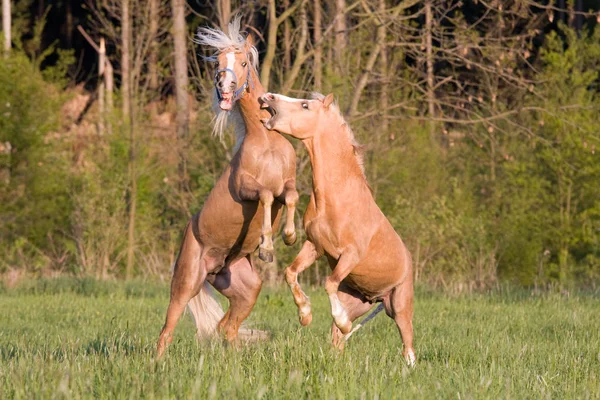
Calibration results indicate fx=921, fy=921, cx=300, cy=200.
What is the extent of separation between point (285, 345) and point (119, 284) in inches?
338

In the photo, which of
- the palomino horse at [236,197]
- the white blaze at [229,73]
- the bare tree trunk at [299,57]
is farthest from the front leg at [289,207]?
the bare tree trunk at [299,57]

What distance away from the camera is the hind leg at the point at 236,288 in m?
8.07

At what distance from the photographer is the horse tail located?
8102 mm

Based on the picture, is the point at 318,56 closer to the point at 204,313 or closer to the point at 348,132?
the point at 204,313

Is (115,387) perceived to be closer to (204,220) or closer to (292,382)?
(292,382)

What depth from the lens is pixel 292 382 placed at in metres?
4.91

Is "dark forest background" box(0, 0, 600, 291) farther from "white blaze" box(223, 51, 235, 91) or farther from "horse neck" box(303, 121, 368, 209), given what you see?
"horse neck" box(303, 121, 368, 209)

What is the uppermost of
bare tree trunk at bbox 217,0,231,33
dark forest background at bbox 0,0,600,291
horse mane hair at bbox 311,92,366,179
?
bare tree trunk at bbox 217,0,231,33

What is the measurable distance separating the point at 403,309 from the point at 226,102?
2.15 m

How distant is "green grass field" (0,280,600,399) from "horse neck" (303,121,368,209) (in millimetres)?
1115

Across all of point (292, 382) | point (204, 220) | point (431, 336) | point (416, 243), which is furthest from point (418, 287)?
point (292, 382)

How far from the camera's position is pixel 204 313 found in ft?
26.7

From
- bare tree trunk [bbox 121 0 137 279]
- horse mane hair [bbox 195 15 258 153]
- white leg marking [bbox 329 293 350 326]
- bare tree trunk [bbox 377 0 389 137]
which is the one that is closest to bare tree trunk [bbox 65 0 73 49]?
bare tree trunk [bbox 121 0 137 279]

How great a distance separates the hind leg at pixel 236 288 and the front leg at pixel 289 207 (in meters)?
0.84
